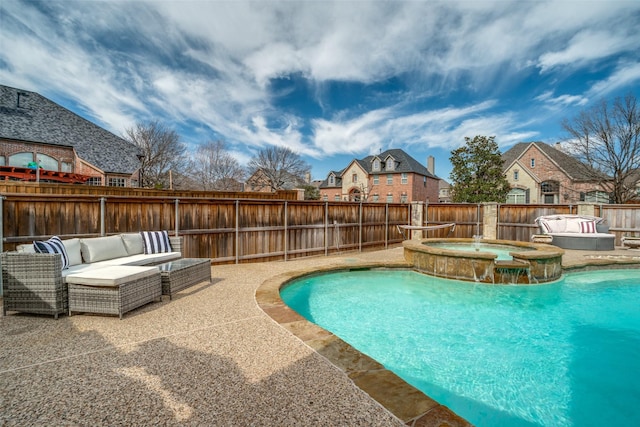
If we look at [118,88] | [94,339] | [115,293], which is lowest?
[94,339]

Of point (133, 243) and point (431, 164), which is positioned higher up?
A: point (431, 164)

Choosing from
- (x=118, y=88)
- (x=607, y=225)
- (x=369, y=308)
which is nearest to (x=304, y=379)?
(x=369, y=308)

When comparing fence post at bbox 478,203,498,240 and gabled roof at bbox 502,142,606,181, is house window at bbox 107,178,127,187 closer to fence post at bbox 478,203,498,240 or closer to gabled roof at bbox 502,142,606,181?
fence post at bbox 478,203,498,240

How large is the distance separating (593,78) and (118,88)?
30.4 metres

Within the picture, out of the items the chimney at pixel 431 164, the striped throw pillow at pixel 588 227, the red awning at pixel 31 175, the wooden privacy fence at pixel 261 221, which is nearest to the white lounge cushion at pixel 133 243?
the wooden privacy fence at pixel 261 221

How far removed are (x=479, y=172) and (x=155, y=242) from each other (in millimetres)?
25973

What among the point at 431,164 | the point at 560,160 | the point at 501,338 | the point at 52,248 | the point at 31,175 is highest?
the point at 431,164

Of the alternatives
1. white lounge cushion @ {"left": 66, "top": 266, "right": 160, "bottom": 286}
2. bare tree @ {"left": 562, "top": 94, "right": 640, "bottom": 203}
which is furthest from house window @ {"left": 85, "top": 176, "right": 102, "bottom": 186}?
bare tree @ {"left": 562, "top": 94, "right": 640, "bottom": 203}

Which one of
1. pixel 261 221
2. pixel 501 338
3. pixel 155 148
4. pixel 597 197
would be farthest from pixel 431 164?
pixel 501 338

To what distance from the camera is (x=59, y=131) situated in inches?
779

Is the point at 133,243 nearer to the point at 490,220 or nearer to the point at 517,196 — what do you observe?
the point at 490,220

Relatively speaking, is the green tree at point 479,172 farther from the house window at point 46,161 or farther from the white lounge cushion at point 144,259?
the house window at point 46,161

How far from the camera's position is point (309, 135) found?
36406 mm

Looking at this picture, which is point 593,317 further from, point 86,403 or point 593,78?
point 593,78
